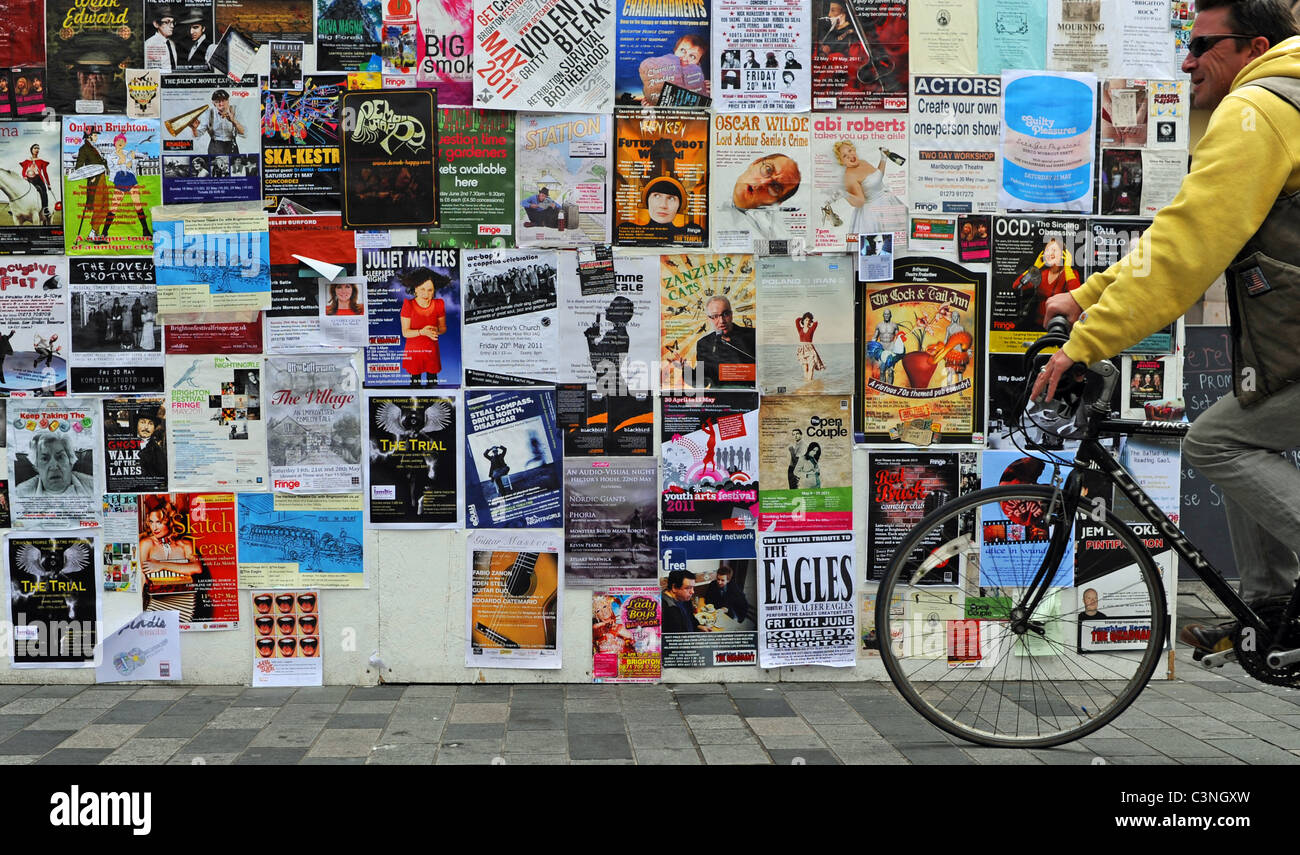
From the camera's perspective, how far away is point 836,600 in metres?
4.89

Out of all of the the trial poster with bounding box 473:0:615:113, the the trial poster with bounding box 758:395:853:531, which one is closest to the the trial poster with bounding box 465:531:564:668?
the the trial poster with bounding box 758:395:853:531

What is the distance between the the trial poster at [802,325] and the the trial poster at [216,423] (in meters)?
2.11

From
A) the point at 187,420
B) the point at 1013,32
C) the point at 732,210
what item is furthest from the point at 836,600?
the point at 187,420

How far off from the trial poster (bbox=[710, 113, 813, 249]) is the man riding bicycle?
154cm

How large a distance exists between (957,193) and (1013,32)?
2.32 ft

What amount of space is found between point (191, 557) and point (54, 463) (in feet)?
2.24

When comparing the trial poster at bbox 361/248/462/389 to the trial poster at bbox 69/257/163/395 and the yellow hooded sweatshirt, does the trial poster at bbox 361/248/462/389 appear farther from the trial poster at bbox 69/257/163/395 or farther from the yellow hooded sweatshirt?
the yellow hooded sweatshirt

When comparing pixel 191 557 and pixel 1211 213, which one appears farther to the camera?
pixel 191 557

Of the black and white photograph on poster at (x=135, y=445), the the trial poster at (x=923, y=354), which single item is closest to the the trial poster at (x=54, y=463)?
the black and white photograph on poster at (x=135, y=445)

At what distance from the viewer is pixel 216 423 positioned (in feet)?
15.6

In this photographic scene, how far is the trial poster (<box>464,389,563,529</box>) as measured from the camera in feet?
15.7

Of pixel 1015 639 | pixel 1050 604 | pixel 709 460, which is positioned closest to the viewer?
pixel 1015 639

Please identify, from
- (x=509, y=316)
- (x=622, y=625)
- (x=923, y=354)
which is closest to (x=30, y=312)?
(x=509, y=316)

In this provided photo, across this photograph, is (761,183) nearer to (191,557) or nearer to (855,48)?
(855,48)
